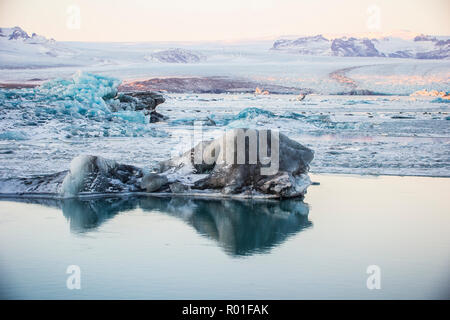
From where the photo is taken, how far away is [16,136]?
988 cm

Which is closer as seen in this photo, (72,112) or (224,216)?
(224,216)

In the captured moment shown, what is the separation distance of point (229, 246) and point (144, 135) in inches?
293

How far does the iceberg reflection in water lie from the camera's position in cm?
386

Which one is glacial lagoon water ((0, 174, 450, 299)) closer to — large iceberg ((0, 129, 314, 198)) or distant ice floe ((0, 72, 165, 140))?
large iceberg ((0, 129, 314, 198))

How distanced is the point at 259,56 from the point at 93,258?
43.0 m

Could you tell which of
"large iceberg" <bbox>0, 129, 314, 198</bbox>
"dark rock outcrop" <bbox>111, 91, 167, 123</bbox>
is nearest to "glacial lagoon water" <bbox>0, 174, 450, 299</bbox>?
"large iceberg" <bbox>0, 129, 314, 198</bbox>

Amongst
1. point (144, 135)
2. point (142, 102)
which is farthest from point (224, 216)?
point (142, 102)

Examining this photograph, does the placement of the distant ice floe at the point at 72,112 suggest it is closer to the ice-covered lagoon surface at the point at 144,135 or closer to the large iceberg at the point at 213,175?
the ice-covered lagoon surface at the point at 144,135

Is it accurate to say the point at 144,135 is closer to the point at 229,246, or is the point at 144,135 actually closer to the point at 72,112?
the point at 72,112

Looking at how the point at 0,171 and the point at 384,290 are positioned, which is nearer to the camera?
the point at 384,290

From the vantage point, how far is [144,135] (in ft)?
35.8

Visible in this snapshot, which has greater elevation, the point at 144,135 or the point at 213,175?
the point at 213,175

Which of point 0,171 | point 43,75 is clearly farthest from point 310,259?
point 43,75
